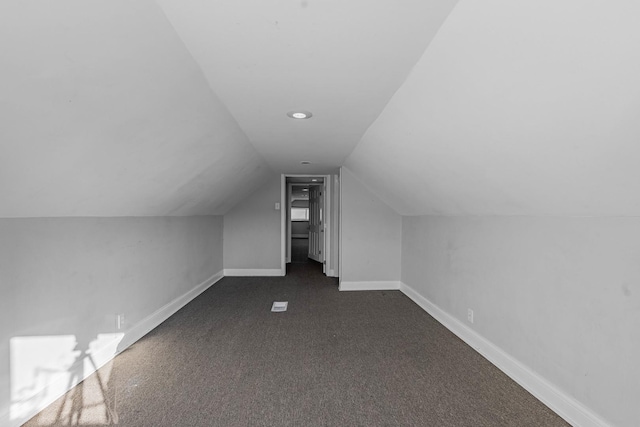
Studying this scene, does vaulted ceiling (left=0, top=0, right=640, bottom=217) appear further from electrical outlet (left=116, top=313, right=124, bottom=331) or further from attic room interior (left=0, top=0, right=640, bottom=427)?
electrical outlet (left=116, top=313, right=124, bottom=331)

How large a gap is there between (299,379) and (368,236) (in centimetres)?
311

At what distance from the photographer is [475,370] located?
2631mm

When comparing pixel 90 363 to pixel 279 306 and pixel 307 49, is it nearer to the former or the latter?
pixel 279 306

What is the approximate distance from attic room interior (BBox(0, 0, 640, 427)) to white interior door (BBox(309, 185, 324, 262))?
12.3ft

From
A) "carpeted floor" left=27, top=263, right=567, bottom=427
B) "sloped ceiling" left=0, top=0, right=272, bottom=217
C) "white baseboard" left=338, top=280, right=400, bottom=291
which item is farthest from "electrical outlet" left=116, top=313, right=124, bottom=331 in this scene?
"white baseboard" left=338, top=280, right=400, bottom=291

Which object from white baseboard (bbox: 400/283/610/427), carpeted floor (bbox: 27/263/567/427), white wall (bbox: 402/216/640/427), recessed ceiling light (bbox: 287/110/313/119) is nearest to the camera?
white wall (bbox: 402/216/640/427)

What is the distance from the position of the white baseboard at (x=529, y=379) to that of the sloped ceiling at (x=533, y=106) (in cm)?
115

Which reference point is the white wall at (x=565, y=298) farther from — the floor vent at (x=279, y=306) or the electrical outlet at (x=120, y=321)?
the electrical outlet at (x=120, y=321)

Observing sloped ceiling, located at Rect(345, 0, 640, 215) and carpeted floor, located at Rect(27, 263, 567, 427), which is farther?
carpeted floor, located at Rect(27, 263, 567, 427)

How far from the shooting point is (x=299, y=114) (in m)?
2.57

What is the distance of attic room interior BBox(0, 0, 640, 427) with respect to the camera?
4.13ft

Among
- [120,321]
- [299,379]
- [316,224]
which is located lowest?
[299,379]

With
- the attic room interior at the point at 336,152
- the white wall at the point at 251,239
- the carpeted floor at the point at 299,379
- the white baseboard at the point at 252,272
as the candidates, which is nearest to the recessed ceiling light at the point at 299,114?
the attic room interior at the point at 336,152

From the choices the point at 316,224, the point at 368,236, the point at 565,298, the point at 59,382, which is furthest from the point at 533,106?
the point at 316,224
